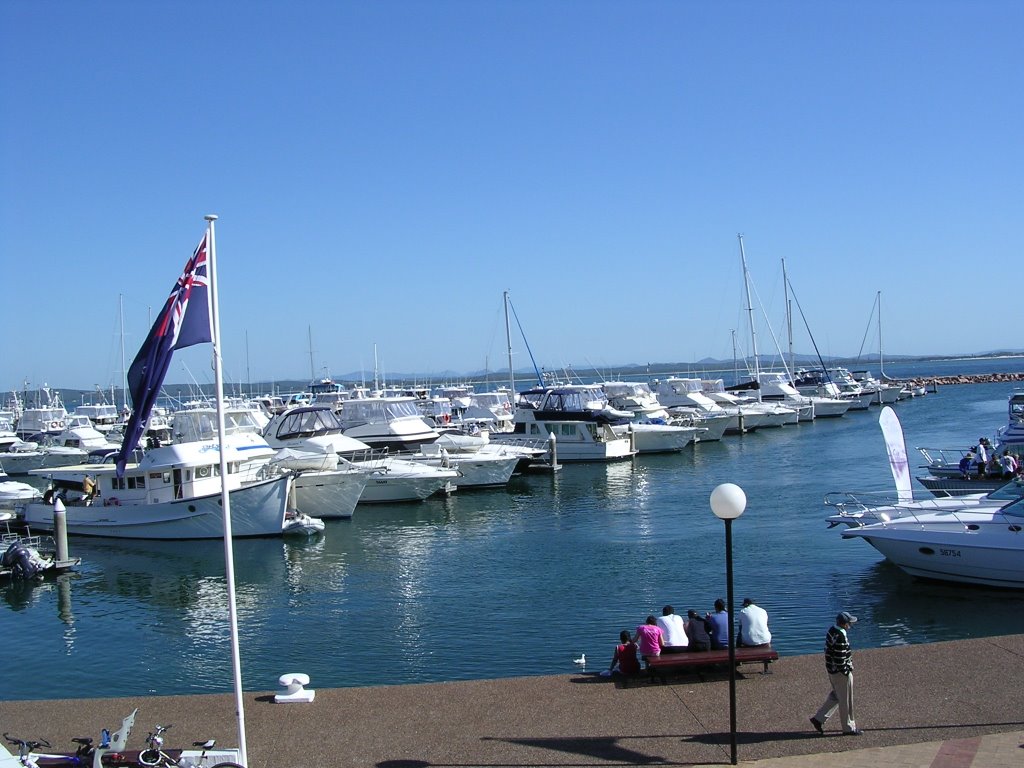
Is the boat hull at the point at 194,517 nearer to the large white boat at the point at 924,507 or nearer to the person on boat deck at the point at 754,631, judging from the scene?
the large white boat at the point at 924,507

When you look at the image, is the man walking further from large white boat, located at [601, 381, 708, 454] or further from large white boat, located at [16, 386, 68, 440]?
large white boat, located at [16, 386, 68, 440]

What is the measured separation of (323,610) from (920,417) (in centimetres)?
7804

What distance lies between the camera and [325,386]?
95.9 metres

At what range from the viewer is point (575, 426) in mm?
57969

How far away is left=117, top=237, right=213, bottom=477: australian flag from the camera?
11648mm

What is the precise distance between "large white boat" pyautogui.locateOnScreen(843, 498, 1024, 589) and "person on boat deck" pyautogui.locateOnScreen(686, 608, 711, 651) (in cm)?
982

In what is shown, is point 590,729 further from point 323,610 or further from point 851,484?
point 851,484

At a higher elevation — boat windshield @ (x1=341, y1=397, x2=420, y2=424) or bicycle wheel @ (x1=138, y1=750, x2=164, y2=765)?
boat windshield @ (x1=341, y1=397, x2=420, y2=424)

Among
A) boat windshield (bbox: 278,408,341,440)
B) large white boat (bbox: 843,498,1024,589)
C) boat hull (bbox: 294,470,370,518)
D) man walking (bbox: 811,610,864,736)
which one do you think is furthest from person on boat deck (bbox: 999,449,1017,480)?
boat windshield (bbox: 278,408,341,440)

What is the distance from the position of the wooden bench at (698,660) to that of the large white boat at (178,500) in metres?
23.0

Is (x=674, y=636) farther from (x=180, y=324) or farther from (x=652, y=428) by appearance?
(x=652, y=428)

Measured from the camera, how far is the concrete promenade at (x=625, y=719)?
1099cm

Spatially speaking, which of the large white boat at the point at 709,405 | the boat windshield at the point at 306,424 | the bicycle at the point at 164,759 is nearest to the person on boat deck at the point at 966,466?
the boat windshield at the point at 306,424

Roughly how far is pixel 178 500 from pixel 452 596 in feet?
47.6
